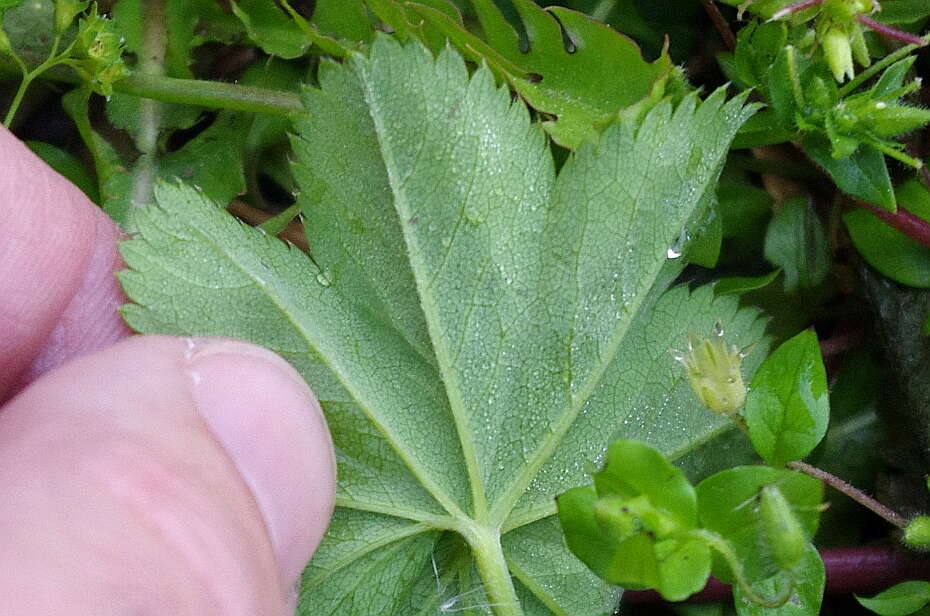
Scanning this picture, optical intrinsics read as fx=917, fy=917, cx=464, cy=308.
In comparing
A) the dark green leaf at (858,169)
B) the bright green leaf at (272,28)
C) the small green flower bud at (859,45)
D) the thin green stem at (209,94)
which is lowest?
the dark green leaf at (858,169)

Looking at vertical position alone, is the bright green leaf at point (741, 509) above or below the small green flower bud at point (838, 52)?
below

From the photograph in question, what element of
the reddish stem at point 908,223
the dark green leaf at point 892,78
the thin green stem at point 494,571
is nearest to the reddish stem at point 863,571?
the thin green stem at point 494,571

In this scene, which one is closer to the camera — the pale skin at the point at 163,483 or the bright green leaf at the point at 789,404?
the pale skin at the point at 163,483

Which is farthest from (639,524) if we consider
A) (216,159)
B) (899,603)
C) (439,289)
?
(216,159)

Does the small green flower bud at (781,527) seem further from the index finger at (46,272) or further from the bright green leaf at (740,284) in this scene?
the index finger at (46,272)

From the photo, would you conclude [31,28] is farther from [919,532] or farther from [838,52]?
[919,532]

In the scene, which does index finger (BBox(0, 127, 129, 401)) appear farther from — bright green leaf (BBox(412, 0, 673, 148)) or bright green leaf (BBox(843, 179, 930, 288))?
bright green leaf (BBox(843, 179, 930, 288))

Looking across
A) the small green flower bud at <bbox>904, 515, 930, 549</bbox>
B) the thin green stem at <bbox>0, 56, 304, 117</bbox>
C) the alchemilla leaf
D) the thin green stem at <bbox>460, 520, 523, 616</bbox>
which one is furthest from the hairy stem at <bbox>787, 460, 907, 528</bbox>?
the thin green stem at <bbox>0, 56, 304, 117</bbox>
